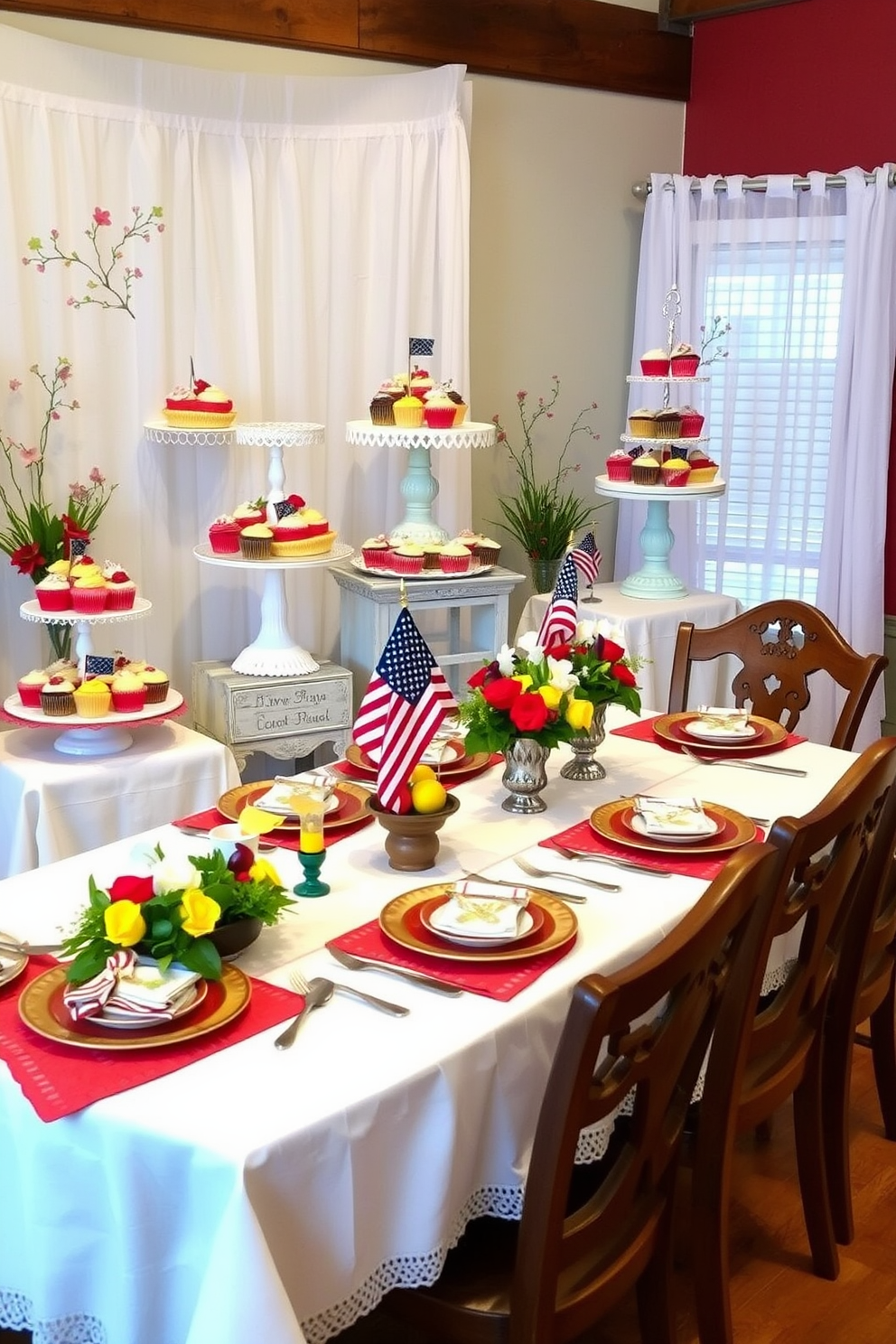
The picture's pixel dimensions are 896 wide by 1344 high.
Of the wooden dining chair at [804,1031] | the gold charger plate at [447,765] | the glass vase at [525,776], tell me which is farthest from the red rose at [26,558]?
the wooden dining chair at [804,1031]

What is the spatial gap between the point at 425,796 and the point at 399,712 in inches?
5.1

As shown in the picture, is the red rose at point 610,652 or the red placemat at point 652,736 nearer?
the red rose at point 610,652

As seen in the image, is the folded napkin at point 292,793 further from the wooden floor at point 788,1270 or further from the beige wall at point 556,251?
the beige wall at point 556,251

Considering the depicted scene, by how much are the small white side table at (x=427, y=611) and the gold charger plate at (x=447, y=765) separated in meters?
1.19

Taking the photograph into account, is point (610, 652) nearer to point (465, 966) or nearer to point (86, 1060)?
point (465, 966)

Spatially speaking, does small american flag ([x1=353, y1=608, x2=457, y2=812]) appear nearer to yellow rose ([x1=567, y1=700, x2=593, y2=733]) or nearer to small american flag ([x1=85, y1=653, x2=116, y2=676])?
yellow rose ([x1=567, y1=700, x2=593, y2=733])

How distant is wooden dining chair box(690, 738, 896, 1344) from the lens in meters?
1.79

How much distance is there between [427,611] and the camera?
4242 mm

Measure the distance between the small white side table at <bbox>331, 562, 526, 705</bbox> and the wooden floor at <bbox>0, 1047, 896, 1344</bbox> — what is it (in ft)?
5.43

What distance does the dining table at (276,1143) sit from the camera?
4.41ft

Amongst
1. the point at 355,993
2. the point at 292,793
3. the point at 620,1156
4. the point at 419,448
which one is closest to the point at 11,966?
the point at 355,993

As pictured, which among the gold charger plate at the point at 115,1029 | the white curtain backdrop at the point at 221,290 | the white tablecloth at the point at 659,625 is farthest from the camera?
the white tablecloth at the point at 659,625

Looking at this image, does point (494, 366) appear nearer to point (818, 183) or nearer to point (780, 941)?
point (818, 183)

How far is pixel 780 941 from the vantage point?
7.09 feet
